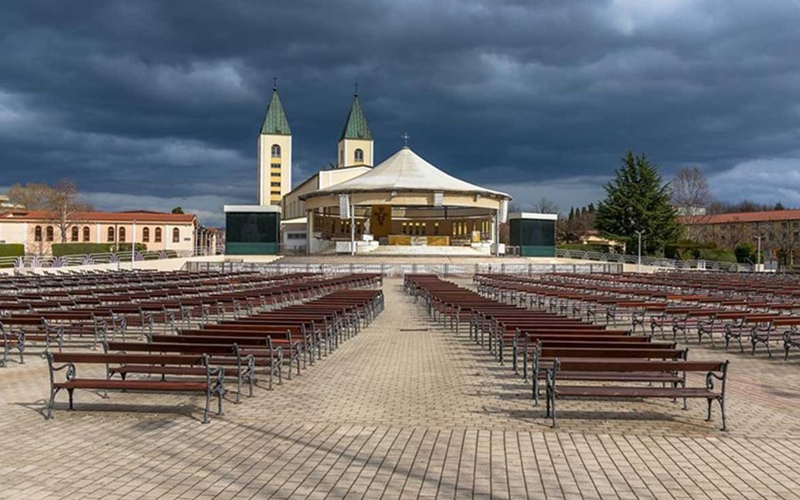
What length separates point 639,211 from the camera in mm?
64500

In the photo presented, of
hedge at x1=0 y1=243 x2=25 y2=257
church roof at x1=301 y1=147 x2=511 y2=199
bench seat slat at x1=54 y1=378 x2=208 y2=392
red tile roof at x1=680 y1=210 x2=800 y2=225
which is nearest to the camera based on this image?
bench seat slat at x1=54 y1=378 x2=208 y2=392

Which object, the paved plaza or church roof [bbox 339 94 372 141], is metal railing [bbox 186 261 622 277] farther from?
church roof [bbox 339 94 372 141]

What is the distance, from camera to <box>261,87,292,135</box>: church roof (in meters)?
110

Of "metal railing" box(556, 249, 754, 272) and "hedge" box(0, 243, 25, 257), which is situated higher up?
"hedge" box(0, 243, 25, 257)

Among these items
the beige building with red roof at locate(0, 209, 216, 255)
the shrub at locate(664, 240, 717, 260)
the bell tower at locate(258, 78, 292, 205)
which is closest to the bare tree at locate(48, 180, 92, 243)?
the beige building with red roof at locate(0, 209, 216, 255)

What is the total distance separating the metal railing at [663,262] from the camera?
55.0m

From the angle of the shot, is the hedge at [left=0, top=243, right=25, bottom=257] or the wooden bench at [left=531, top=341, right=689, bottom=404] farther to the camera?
the hedge at [left=0, top=243, right=25, bottom=257]

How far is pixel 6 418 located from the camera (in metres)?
6.70

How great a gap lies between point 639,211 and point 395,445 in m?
64.1

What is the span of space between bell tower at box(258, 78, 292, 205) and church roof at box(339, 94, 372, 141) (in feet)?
34.3

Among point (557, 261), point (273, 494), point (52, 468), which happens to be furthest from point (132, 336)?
point (557, 261)

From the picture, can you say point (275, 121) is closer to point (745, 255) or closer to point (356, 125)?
point (356, 125)

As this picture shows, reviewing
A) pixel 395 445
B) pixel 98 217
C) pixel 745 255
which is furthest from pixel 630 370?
pixel 98 217

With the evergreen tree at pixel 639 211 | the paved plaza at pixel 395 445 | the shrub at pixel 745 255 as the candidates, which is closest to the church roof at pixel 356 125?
the evergreen tree at pixel 639 211
